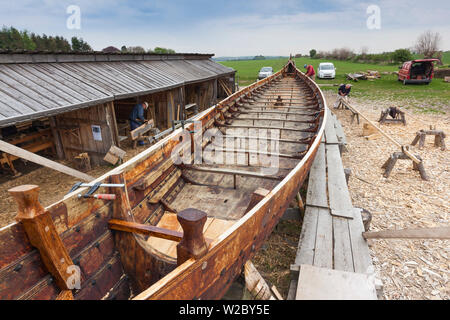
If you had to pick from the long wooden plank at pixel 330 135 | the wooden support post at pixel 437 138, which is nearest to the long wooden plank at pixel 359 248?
the long wooden plank at pixel 330 135

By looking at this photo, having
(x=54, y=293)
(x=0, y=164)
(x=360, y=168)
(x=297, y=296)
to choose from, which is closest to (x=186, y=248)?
(x=54, y=293)

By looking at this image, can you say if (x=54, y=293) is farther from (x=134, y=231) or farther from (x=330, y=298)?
(x=330, y=298)

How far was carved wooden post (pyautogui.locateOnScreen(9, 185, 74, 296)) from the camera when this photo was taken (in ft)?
5.24

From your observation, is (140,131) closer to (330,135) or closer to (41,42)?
(330,135)

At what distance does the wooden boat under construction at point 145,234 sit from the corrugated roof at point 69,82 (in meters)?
3.61

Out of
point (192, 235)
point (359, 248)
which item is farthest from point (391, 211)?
point (192, 235)

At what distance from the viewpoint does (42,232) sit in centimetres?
168

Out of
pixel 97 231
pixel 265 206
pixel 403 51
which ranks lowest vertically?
pixel 97 231

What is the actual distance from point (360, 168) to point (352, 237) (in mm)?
4445

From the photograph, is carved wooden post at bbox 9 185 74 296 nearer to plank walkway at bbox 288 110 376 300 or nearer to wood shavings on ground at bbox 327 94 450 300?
plank walkway at bbox 288 110 376 300

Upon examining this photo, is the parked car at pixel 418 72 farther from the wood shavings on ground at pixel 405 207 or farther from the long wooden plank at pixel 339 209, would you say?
the long wooden plank at pixel 339 209

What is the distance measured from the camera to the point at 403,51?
1535 inches

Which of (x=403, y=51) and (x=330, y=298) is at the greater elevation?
(x=403, y=51)

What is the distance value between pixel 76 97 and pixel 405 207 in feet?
27.5
